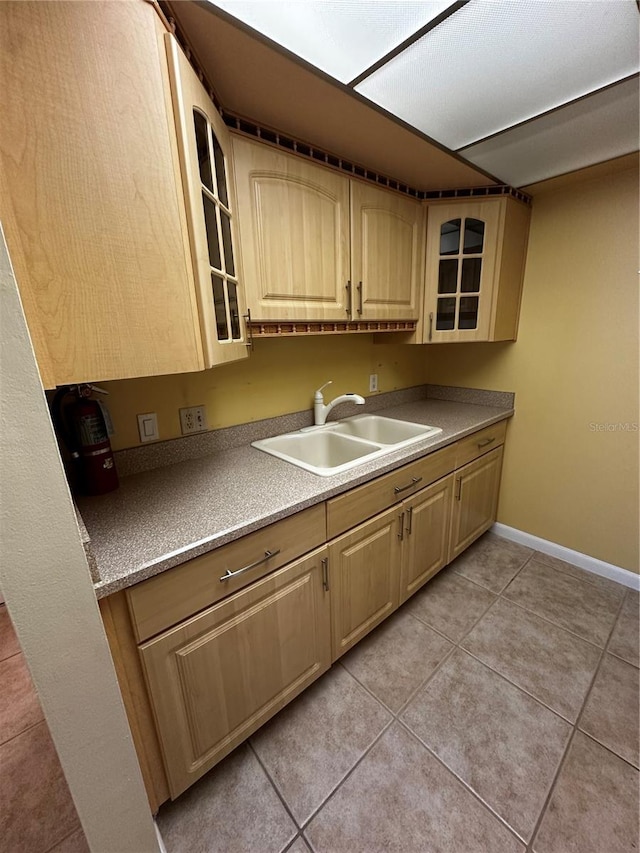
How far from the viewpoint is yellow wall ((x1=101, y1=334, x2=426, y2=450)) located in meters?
1.25

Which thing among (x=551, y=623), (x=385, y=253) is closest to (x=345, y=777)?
(x=551, y=623)

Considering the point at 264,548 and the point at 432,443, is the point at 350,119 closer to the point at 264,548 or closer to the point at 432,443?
the point at 432,443

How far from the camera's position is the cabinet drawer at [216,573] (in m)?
0.81

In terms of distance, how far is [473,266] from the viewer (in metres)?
1.79

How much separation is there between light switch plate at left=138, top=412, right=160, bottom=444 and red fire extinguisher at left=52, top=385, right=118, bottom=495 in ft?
0.58

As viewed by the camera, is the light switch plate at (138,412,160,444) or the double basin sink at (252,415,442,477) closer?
the light switch plate at (138,412,160,444)

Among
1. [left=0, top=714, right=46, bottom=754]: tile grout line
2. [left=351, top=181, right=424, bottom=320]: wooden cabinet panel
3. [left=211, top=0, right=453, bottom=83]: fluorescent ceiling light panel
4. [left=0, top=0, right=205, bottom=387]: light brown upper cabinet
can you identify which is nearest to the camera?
[left=0, top=0, right=205, bottom=387]: light brown upper cabinet

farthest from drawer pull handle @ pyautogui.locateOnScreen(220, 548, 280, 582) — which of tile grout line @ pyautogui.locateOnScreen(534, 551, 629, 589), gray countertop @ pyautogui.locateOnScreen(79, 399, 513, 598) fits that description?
tile grout line @ pyautogui.locateOnScreen(534, 551, 629, 589)

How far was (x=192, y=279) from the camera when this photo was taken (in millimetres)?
857

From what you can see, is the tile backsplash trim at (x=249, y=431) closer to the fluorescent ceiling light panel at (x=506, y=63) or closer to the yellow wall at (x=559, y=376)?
the yellow wall at (x=559, y=376)

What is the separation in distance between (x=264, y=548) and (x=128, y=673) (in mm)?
421

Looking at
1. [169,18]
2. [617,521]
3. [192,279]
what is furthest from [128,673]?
[617,521]

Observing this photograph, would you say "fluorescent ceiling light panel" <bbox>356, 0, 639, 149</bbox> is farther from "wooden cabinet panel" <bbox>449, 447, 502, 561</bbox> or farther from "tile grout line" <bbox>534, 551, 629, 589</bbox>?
"tile grout line" <bbox>534, 551, 629, 589</bbox>

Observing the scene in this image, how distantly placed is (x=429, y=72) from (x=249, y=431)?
1.36m
